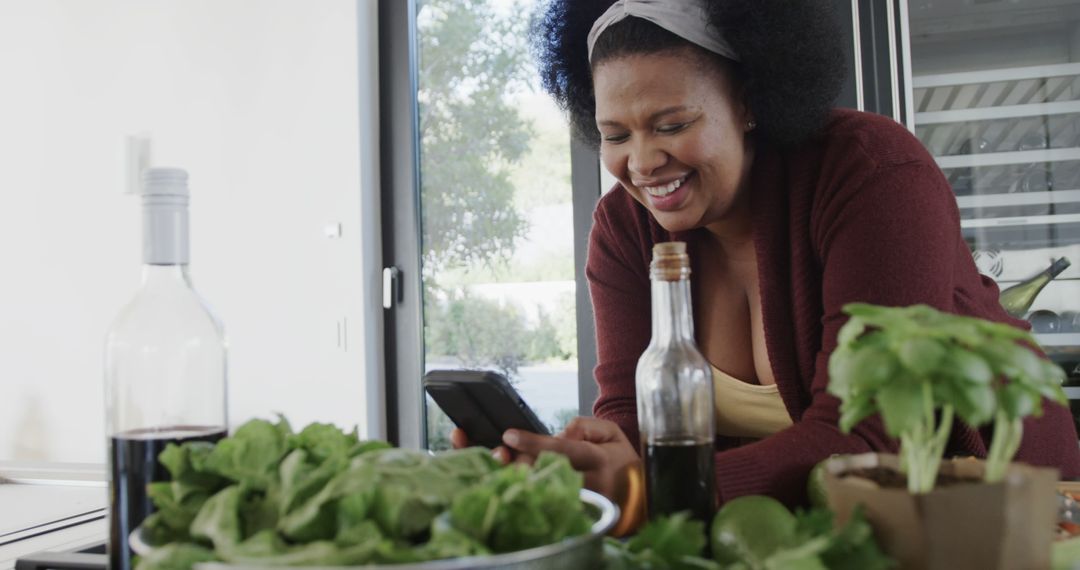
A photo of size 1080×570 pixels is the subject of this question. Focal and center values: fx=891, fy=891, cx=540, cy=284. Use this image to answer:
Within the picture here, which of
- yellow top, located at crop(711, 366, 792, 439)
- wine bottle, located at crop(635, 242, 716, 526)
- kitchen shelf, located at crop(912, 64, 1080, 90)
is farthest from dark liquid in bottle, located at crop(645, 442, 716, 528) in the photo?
kitchen shelf, located at crop(912, 64, 1080, 90)

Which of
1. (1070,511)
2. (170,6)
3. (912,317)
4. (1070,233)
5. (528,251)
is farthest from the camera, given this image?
(170,6)

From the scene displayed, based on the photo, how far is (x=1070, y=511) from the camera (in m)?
0.59

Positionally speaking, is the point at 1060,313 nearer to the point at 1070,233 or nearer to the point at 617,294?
the point at 1070,233

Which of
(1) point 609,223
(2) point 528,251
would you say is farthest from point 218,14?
(1) point 609,223

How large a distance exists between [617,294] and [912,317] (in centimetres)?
91

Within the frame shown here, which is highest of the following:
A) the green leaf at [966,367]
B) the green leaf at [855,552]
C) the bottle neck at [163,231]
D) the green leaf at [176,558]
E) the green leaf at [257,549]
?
the bottle neck at [163,231]

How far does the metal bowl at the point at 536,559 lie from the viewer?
35 centimetres

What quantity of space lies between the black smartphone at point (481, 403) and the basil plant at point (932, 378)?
35 cm

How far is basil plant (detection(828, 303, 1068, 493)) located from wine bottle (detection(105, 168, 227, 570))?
39cm

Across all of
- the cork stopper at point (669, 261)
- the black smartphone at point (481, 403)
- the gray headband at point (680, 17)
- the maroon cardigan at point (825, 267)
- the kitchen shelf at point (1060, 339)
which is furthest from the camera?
the kitchen shelf at point (1060, 339)

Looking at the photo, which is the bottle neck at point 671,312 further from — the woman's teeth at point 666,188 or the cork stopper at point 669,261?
the woman's teeth at point 666,188

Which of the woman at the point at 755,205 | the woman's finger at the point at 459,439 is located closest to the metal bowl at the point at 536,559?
the woman's finger at the point at 459,439

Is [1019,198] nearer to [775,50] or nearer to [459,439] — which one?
[775,50]

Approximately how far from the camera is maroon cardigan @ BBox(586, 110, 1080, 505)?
3.16 feet
